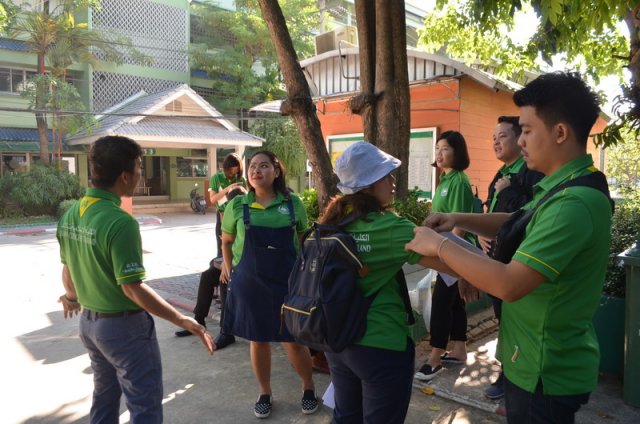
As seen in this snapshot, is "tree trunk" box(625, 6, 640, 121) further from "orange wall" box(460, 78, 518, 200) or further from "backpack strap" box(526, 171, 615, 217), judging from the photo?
"orange wall" box(460, 78, 518, 200)

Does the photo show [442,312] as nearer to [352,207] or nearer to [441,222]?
[441,222]

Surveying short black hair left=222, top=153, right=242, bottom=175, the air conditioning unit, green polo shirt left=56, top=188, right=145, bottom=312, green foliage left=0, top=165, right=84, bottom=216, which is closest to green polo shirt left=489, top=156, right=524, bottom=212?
green polo shirt left=56, top=188, right=145, bottom=312

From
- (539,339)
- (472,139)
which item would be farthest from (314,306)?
(472,139)

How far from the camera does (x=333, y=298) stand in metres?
2.00

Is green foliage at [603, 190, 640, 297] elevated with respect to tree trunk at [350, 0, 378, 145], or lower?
lower

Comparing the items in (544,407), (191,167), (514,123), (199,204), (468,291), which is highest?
(191,167)

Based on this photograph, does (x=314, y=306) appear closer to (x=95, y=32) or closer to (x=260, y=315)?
(x=260, y=315)

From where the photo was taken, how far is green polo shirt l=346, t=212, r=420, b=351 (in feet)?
6.59

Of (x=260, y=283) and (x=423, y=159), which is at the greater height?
(x=423, y=159)

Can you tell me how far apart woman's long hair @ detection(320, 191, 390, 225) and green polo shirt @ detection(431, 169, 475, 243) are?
1.87 m

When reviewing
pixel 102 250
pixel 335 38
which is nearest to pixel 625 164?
pixel 335 38

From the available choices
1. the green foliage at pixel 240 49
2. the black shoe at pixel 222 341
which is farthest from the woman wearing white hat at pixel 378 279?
the green foliage at pixel 240 49

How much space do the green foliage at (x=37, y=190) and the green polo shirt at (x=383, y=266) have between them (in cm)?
1927

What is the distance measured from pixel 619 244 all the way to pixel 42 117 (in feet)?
70.1
